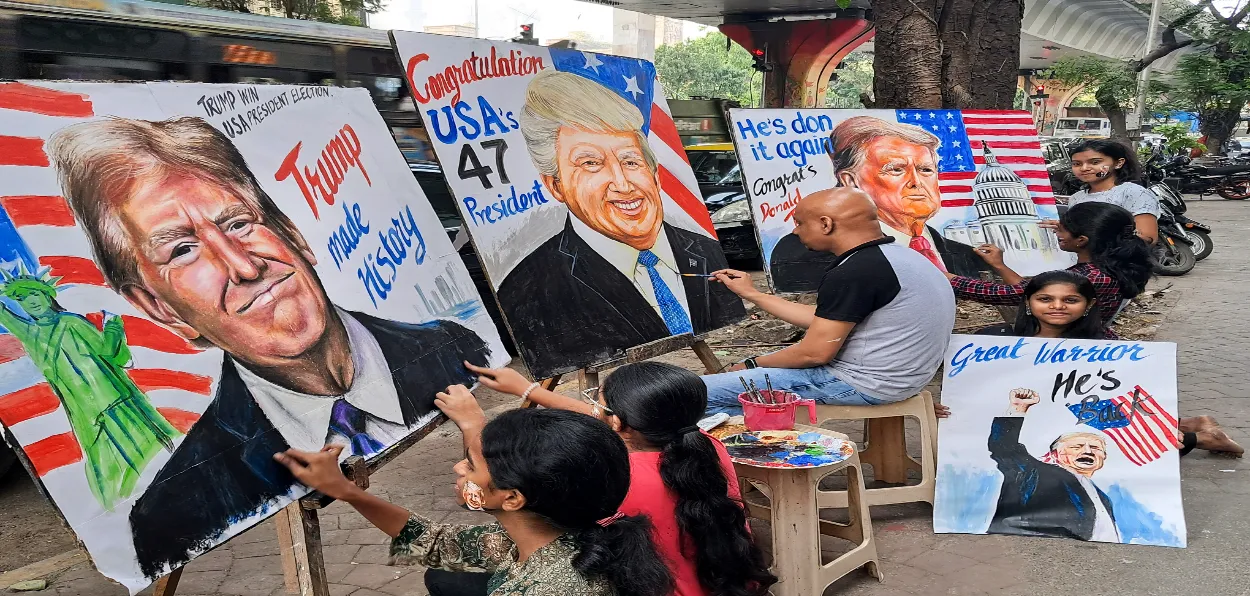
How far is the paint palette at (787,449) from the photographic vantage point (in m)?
3.11

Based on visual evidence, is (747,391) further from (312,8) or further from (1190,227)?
(312,8)

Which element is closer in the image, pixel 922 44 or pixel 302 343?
pixel 302 343

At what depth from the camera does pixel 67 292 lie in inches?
83.0

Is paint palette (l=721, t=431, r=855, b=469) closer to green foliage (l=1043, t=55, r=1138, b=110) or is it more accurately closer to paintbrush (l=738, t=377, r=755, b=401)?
paintbrush (l=738, t=377, r=755, b=401)

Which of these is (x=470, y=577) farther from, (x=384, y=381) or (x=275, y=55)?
(x=275, y=55)

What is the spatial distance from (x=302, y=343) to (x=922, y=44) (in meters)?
5.73

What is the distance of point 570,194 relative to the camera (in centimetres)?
401

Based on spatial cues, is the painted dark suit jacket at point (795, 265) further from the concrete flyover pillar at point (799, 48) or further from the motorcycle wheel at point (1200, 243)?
the concrete flyover pillar at point (799, 48)

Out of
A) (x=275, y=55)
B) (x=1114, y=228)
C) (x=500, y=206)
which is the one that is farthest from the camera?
(x=275, y=55)

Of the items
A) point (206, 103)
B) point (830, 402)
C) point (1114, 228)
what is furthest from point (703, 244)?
point (206, 103)

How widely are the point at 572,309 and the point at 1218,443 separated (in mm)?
3046

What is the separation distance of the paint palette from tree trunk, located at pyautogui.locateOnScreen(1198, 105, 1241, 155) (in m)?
23.2

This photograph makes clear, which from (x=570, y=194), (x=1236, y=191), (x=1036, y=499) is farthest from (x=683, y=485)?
(x=1236, y=191)

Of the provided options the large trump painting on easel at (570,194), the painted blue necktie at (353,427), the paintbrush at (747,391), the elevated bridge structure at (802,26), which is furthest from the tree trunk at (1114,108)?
the painted blue necktie at (353,427)
